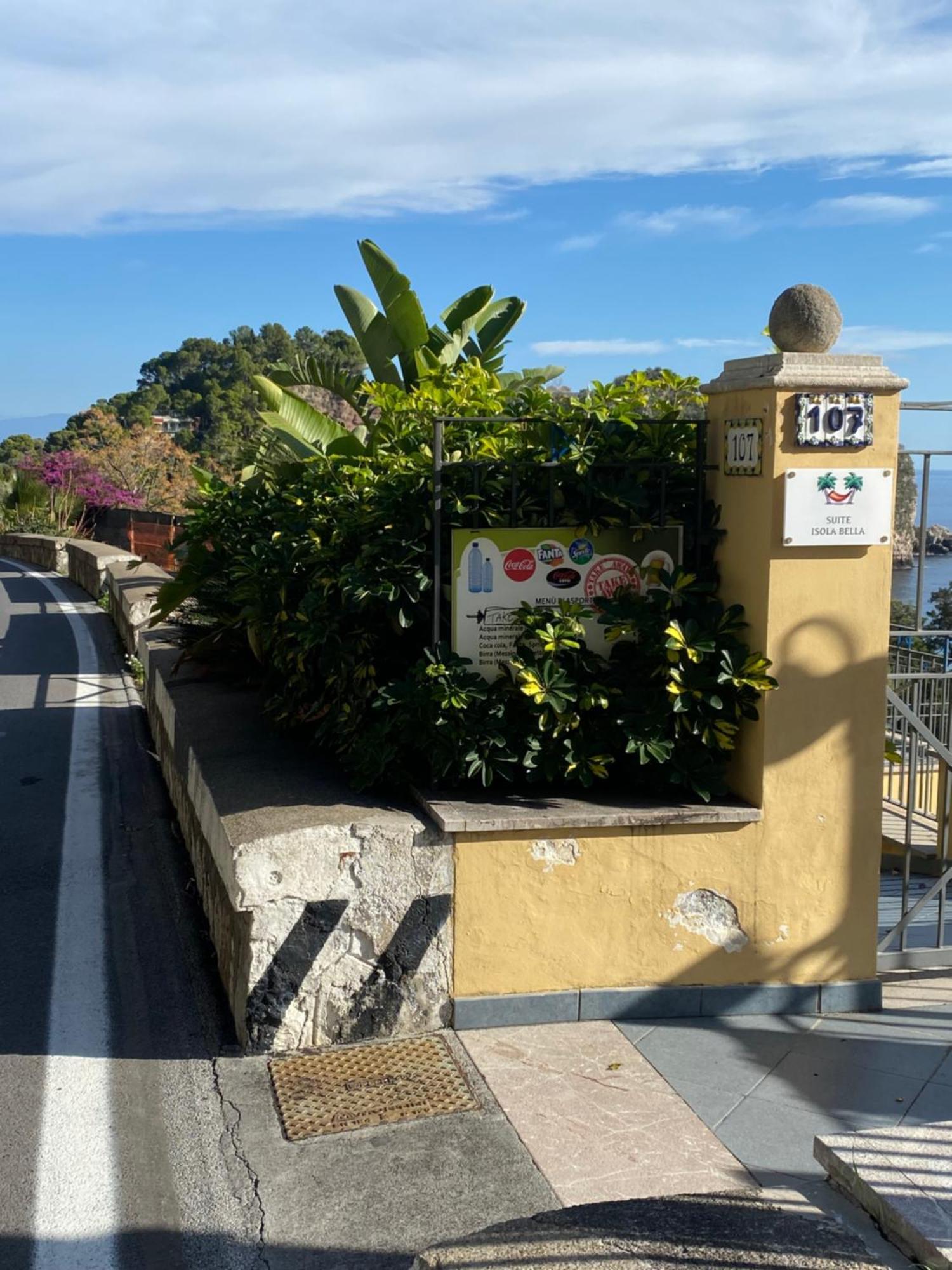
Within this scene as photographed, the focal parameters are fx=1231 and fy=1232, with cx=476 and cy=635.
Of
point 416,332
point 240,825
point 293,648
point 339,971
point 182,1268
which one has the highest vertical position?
point 416,332

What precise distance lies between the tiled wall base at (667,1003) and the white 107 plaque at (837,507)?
1.98 meters

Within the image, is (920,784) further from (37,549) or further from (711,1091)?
(37,549)

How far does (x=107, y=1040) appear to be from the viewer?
521cm

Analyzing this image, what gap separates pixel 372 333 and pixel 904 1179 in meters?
7.40

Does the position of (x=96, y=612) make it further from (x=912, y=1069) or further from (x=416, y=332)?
(x=912, y=1069)

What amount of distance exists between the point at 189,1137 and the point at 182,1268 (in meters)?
0.73

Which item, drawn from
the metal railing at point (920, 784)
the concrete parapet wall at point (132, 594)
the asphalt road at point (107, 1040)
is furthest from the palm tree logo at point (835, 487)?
the concrete parapet wall at point (132, 594)

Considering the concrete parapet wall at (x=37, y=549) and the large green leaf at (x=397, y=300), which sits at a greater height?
the large green leaf at (x=397, y=300)

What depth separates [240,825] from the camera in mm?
5094

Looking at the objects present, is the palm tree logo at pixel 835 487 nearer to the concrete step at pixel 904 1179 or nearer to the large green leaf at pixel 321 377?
the concrete step at pixel 904 1179

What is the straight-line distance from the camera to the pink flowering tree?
34.5m

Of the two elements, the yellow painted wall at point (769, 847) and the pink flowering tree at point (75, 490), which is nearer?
the yellow painted wall at point (769, 847)

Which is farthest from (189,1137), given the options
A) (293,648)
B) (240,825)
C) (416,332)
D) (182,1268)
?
(416,332)

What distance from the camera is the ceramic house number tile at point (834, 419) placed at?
527 centimetres
